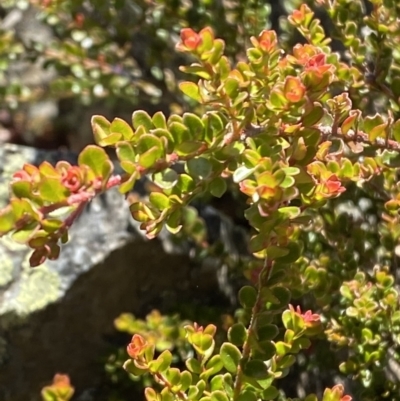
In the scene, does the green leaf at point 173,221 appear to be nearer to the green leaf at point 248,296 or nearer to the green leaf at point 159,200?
the green leaf at point 159,200

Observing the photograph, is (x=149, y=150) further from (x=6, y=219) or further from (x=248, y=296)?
(x=248, y=296)

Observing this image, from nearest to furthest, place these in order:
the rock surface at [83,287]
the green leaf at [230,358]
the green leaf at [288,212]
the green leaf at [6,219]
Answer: the green leaf at [6,219], the green leaf at [288,212], the green leaf at [230,358], the rock surface at [83,287]

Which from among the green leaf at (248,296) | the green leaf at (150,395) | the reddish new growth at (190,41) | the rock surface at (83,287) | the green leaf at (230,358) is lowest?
the rock surface at (83,287)

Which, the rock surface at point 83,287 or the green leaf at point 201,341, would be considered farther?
the rock surface at point 83,287

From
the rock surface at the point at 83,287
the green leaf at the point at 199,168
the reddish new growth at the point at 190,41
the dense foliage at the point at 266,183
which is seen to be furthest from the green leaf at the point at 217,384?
the rock surface at the point at 83,287

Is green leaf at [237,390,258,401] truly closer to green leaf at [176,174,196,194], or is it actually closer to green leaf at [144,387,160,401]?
green leaf at [144,387,160,401]

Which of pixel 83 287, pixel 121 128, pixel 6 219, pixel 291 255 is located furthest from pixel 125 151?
pixel 83 287

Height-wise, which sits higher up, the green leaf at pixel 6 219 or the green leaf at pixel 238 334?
the green leaf at pixel 6 219

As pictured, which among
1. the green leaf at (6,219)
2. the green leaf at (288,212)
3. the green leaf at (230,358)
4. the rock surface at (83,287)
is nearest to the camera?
the green leaf at (6,219)
